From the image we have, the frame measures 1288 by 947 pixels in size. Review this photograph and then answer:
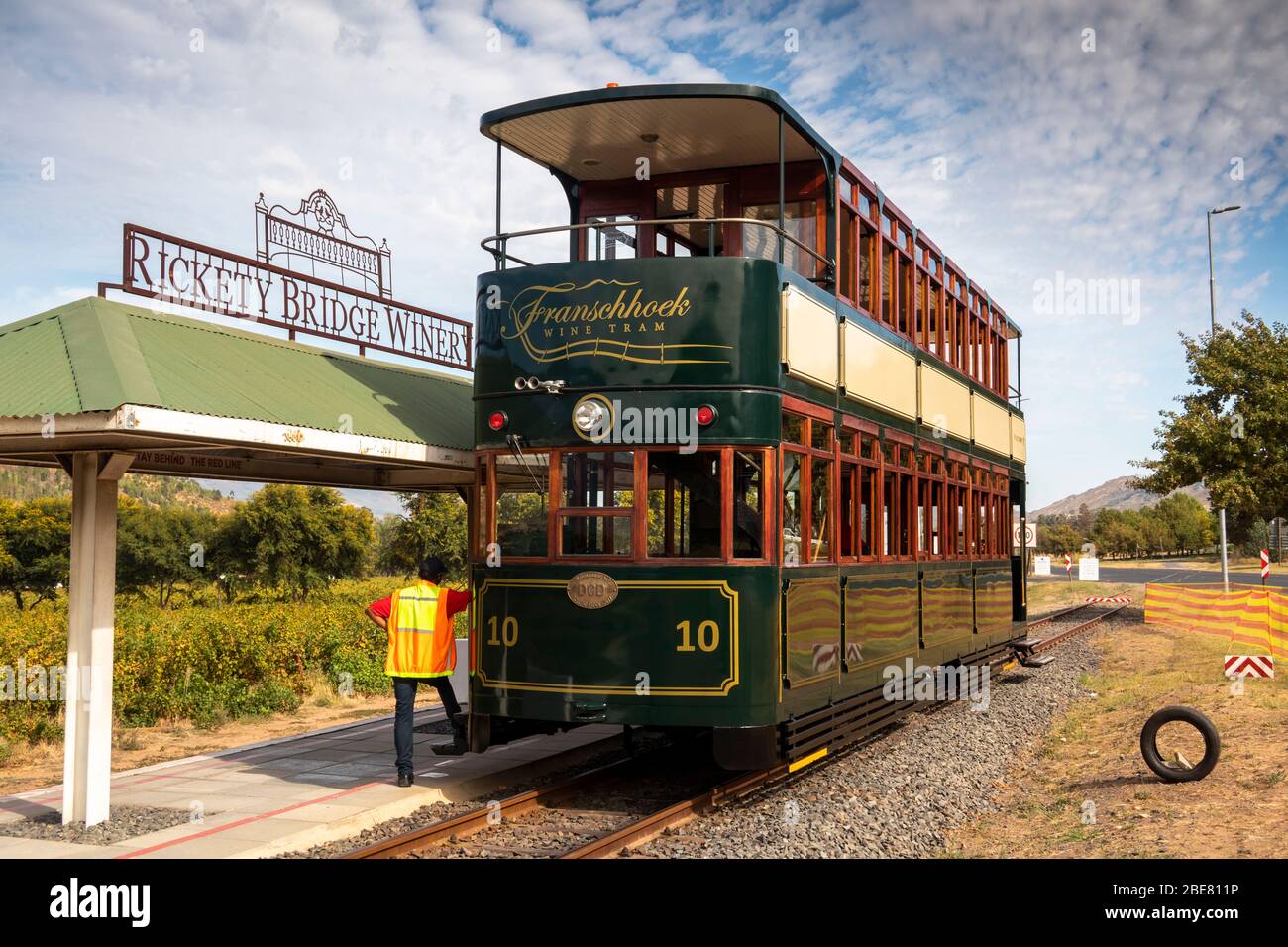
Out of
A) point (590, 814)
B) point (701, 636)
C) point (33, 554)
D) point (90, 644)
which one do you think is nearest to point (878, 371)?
point (701, 636)

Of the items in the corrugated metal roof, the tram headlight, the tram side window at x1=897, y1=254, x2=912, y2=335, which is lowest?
the tram headlight

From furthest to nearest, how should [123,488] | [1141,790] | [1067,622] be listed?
[123,488] → [1067,622] → [1141,790]

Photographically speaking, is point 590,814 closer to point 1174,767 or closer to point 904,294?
point 1174,767

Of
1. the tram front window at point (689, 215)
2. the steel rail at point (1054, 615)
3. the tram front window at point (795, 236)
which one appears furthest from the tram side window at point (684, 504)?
the steel rail at point (1054, 615)

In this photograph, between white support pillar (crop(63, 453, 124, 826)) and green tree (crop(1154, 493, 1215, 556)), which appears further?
green tree (crop(1154, 493, 1215, 556))

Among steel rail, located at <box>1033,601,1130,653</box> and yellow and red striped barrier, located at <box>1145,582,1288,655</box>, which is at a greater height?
yellow and red striped barrier, located at <box>1145,582,1288,655</box>

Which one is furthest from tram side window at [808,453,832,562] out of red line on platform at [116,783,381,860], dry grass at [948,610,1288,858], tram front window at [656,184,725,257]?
red line on platform at [116,783,381,860]

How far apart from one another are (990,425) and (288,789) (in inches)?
391

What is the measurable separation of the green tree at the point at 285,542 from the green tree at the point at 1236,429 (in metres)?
23.2

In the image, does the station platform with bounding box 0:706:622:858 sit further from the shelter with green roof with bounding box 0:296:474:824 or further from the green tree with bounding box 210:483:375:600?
the green tree with bounding box 210:483:375:600

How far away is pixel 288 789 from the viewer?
901cm

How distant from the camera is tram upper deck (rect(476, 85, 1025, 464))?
8.45 m

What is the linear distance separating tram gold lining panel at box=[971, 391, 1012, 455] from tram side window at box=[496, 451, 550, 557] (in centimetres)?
717

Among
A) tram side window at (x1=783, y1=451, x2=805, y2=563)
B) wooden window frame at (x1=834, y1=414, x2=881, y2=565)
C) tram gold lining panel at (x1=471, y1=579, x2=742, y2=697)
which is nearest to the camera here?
tram gold lining panel at (x1=471, y1=579, x2=742, y2=697)
